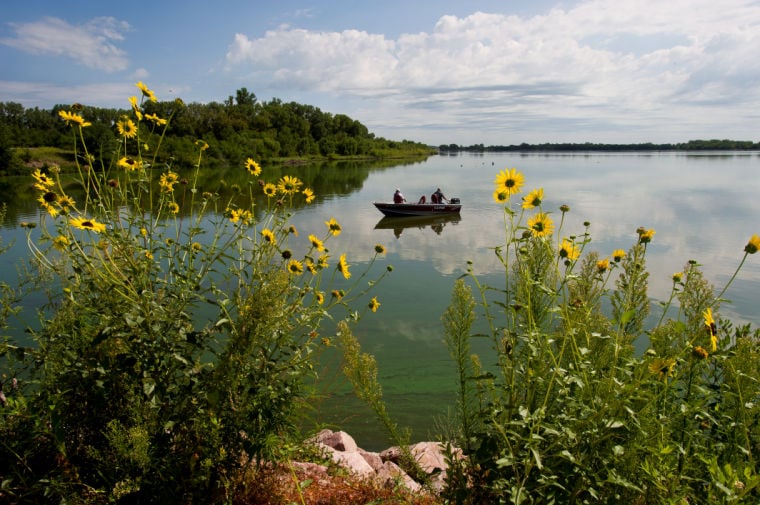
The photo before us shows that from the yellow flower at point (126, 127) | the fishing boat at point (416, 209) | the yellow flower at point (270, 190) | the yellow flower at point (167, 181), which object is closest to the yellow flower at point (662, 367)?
the yellow flower at point (270, 190)

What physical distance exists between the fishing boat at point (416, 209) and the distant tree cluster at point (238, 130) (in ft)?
79.8

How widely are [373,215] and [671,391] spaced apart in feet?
59.6

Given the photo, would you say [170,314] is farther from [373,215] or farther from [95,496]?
[373,215]

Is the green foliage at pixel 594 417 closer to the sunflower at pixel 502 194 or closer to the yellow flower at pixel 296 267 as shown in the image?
the sunflower at pixel 502 194

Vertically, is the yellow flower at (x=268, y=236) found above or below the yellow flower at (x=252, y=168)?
below

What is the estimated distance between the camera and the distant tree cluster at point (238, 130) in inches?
1917

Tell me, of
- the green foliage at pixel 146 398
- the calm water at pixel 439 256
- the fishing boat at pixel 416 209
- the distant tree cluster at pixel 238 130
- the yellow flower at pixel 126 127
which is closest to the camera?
the green foliage at pixel 146 398

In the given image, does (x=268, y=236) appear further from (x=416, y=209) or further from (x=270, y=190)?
(x=416, y=209)

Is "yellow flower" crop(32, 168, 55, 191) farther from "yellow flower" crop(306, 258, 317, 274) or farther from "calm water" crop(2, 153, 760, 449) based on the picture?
"calm water" crop(2, 153, 760, 449)

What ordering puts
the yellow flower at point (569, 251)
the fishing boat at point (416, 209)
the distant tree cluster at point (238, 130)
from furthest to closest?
1. the distant tree cluster at point (238, 130)
2. the fishing boat at point (416, 209)
3. the yellow flower at point (569, 251)

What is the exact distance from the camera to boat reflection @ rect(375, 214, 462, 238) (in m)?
17.4

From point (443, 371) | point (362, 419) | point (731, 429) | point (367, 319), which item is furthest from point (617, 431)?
point (367, 319)

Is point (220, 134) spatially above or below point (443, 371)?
above

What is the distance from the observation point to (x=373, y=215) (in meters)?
19.8
